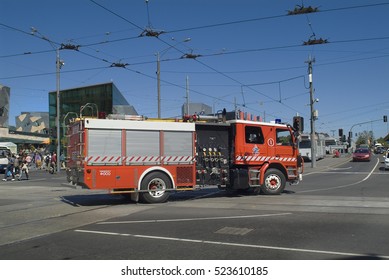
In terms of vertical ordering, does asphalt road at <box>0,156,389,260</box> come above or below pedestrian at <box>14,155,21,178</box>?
below

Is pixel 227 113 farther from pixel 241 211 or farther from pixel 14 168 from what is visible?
pixel 14 168

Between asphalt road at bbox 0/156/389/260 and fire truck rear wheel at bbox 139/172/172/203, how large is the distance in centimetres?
41

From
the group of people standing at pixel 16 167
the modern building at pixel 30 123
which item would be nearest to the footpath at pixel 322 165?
the group of people standing at pixel 16 167

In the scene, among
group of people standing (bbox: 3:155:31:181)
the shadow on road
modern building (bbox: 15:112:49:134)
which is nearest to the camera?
the shadow on road

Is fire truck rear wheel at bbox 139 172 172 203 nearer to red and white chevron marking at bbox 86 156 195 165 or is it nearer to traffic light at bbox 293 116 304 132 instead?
red and white chevron marking at bbox 86 156 195 165

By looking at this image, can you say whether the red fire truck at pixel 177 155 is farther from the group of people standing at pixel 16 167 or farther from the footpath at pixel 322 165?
the footpath at pixel 322 165

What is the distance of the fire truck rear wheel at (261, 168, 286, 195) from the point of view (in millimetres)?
15156

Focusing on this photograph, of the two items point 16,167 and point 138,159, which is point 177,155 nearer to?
point 138,159

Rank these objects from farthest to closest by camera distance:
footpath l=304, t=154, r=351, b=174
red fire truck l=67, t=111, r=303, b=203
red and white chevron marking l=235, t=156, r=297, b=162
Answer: footpath l=304, t=154, r=351, b=174
red and white chevron marking l=235, t=156, r=297, b=162
red fire truck l=67, t=111, r=303, b=203

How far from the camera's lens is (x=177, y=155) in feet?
44.7

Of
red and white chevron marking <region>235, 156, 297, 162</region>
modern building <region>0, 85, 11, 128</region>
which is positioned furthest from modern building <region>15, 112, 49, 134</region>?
red and white chevron marking <region>235, 156, 297, 162</region>

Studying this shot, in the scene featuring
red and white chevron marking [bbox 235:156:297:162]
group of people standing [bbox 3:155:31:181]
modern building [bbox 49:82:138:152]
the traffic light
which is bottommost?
group of people standing [bbox 3:155:31:181]

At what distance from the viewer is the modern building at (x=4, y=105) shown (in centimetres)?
7316

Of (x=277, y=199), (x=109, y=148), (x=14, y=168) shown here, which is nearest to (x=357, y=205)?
(x=277, y=199)
